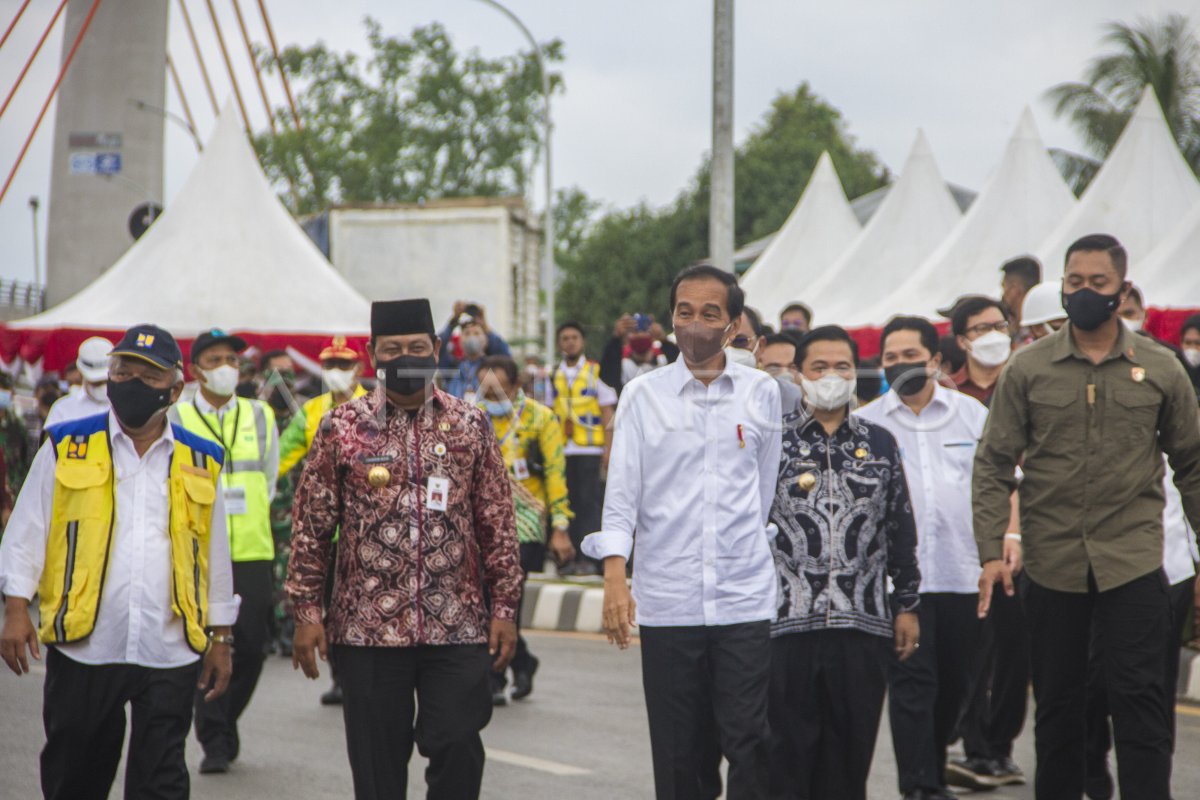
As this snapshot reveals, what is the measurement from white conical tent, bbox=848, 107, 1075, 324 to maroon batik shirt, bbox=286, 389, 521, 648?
49.9 ft

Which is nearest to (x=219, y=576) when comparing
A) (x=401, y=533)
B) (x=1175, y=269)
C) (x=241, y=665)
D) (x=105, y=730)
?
(x=105, y=730)

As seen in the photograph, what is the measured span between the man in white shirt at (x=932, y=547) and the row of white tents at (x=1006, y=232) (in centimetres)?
897

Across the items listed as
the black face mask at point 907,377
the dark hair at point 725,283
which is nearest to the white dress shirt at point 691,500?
the dark hair at point 725,283

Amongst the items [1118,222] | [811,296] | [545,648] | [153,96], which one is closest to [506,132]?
[153,96]

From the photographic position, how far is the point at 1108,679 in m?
5.67

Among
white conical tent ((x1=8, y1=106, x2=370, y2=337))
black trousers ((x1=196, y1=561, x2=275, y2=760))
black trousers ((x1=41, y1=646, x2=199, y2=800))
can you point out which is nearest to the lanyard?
black trousers ((x1=196, y1=561, x2=275, y2=760))

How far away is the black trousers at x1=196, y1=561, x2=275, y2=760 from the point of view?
768 cm

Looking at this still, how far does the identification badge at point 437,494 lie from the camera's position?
529cm

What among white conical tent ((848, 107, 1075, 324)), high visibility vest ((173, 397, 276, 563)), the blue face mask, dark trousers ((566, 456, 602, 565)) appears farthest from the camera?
white conical tent ((848, 107, 1075, 324))

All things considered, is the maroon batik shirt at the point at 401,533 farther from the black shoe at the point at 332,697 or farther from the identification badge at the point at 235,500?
the black shoe at the point at 332,697

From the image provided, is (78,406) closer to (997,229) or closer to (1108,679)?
(1108,679)

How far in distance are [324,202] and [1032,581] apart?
52.4 metres

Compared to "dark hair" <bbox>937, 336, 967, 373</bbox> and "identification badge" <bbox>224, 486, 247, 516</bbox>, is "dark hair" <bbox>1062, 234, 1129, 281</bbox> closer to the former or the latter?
"dark hair" <bbox>937, 336, 967, 373</bbox>

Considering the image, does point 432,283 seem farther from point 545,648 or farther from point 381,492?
point 381,492
